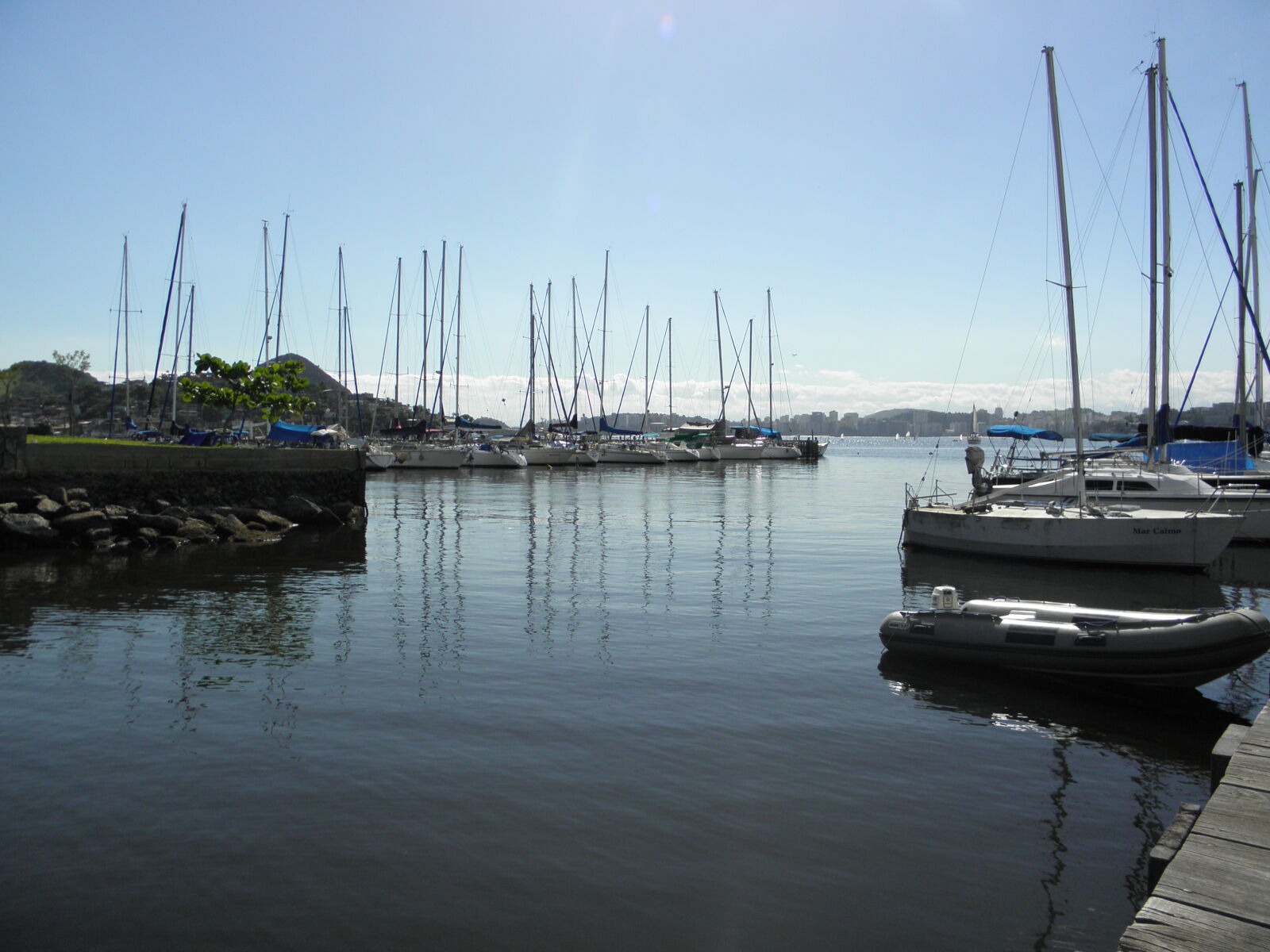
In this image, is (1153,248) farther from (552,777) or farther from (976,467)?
(552,777)

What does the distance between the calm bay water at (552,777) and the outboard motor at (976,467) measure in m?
15.5

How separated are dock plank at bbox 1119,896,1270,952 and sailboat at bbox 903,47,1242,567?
19370 millimetres

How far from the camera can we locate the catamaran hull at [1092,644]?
12.0 m

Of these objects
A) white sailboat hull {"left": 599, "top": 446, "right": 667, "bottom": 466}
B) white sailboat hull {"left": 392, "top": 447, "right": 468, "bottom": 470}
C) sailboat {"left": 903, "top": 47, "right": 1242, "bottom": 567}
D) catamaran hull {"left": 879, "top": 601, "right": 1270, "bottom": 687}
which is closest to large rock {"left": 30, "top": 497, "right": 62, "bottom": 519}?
catamaran hull {"left": 879, "top": 601, "right": 1270, "bottom": 687}

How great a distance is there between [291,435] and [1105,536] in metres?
44.3

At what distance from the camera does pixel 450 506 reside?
41.1 meters

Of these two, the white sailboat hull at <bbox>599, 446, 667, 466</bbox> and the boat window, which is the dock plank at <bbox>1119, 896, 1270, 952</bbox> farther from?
the white sailboat hull at <bbox>599, 446, 667, 466</bbox>

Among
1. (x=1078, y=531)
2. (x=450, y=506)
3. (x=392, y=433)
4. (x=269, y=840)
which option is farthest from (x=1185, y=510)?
(x=392, y=433)

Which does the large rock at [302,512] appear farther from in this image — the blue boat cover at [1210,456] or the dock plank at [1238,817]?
the blue boat cover at [1210,456]

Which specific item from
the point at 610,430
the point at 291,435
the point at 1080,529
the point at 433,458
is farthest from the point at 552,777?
the point at 610,430

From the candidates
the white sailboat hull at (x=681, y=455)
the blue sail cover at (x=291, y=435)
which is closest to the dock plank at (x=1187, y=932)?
the blue sail cover at (x=291, y=435)

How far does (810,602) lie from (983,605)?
5144 millimetres

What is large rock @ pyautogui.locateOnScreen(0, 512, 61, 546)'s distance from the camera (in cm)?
2500

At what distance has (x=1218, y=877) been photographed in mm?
5105
